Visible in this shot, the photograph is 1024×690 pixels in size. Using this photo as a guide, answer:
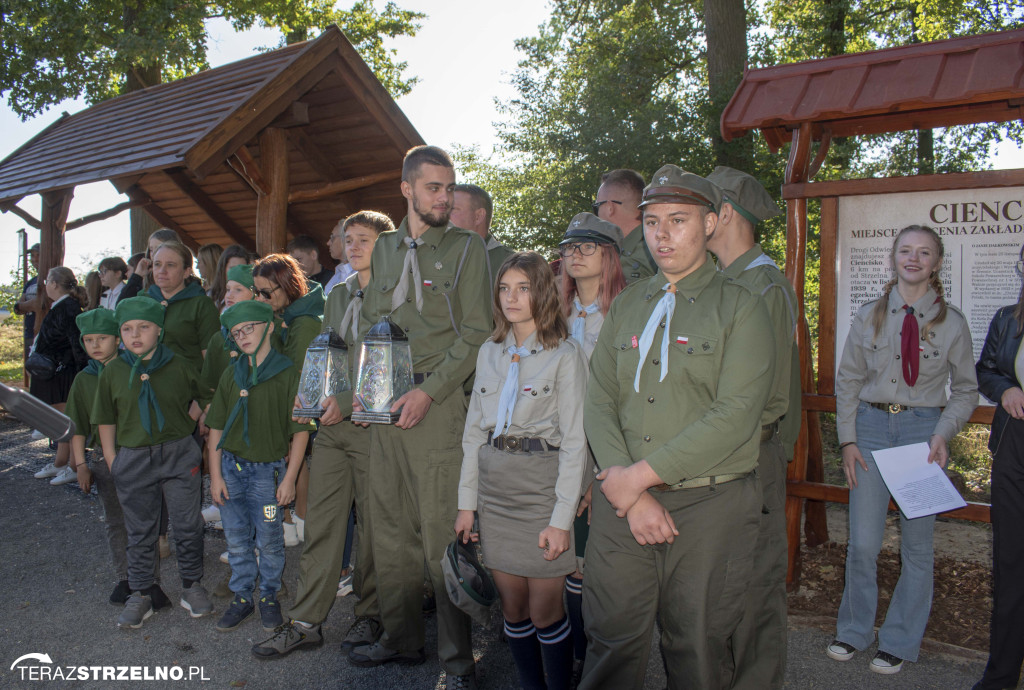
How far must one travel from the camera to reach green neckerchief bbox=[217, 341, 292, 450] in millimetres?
4336

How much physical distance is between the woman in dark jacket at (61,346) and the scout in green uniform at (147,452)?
371cm

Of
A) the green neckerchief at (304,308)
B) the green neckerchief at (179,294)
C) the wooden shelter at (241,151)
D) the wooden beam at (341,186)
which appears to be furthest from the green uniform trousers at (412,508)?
the wooden beam at (341,186)

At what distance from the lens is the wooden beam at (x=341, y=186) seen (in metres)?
8.11

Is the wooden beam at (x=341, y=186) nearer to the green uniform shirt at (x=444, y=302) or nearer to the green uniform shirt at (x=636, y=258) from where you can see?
the green uniform shirt at (x=636, y=258)

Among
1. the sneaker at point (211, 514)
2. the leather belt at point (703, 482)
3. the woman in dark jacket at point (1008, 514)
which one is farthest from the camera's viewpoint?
the sneaker at point (211, 514)

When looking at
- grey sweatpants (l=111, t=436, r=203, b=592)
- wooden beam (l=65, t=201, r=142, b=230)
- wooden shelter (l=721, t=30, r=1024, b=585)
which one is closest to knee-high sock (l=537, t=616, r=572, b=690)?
wooden shelter (l=721, t=30, r=1024, b=585)

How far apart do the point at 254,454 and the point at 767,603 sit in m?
2.85

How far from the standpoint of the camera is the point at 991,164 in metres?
15.0

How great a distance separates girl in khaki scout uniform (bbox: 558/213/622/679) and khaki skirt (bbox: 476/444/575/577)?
0.57 m

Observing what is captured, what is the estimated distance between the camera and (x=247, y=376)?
14.6ft

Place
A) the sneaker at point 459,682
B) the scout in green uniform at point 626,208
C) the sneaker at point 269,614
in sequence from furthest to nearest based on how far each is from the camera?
1. the scout in green uniform at point 626,208
2. the sneaker at point 269,614
3. the sneaker at point 459,682

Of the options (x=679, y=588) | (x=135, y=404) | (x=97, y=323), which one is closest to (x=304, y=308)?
(x=135, y=404)

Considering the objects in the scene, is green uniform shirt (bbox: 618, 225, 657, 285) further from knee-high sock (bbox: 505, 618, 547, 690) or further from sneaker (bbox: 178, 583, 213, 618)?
sneaker (bbox: 178, 583, 213, 618)

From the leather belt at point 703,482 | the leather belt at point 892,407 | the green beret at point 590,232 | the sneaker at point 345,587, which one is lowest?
the sneaker at point 345,587
